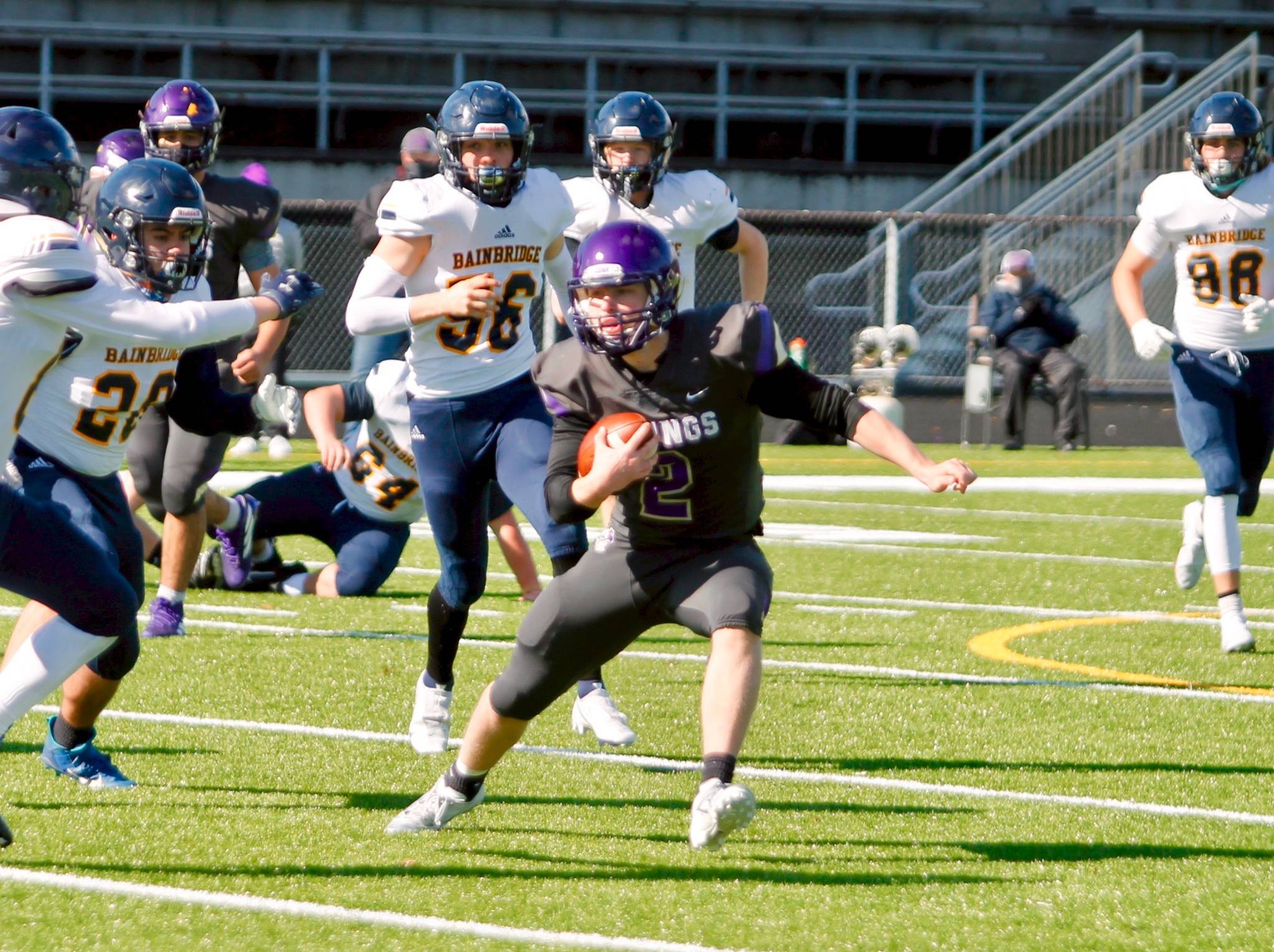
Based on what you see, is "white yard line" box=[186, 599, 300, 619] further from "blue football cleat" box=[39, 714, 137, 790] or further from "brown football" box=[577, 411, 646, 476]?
"brown football" box=[577, 411, 646, 476]

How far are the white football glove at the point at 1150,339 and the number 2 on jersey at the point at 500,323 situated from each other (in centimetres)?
266

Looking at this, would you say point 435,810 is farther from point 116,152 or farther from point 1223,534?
point 1223,534

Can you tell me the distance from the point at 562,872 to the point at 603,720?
1.42 metres

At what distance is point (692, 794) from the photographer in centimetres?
501

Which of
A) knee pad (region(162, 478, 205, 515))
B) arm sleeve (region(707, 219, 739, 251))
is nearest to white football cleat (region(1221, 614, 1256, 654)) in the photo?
arm sleeve (region(707, 219, 739, 251))

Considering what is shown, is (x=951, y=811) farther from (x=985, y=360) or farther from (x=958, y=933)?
(x=985, y=360)

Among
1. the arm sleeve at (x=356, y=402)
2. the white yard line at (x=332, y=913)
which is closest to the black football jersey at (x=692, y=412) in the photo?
the white yard line at (x=332, y=913)

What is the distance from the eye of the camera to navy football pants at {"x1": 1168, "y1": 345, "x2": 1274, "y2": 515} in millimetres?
7477

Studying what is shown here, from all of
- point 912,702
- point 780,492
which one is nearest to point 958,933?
point 912,702

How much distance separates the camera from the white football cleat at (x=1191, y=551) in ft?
26.6

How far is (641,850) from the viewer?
174 inches

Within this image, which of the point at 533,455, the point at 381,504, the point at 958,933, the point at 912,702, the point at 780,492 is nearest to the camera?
the point at 958,933

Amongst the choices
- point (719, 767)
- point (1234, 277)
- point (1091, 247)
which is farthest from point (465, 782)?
point (1091, 247)

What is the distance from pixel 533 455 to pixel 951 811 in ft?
5.16
